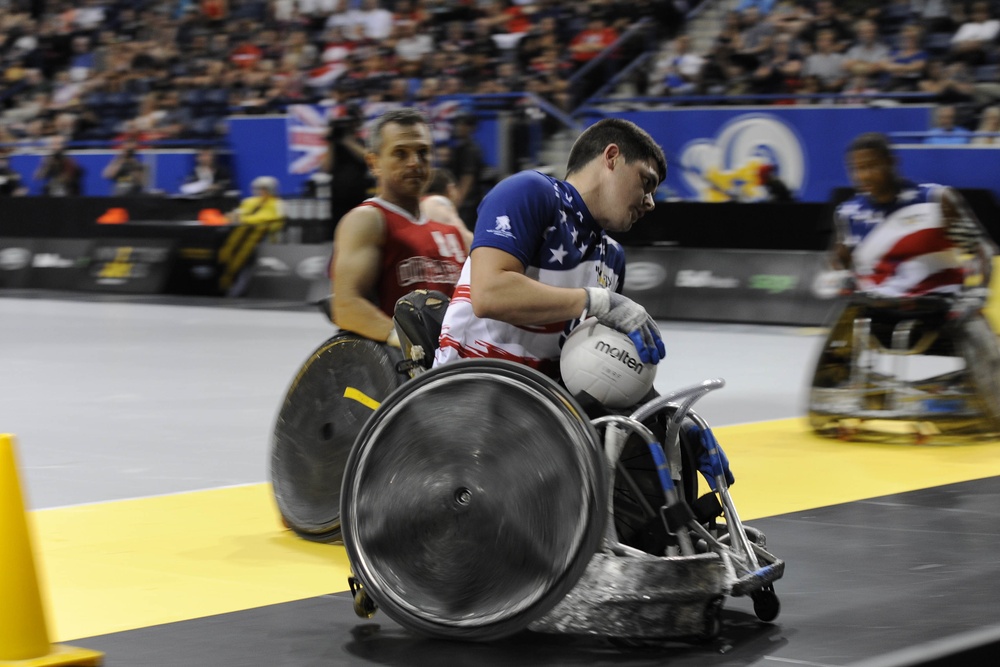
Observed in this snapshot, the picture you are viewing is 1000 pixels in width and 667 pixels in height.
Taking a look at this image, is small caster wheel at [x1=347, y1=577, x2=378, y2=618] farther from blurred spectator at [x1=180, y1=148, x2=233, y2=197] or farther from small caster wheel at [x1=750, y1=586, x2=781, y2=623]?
blurred spectator at [x1=180, y1=148, x2=233, y2=197]

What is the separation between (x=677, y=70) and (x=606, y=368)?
59.9 ft

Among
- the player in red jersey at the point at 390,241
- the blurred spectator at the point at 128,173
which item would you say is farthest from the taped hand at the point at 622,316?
the blurred spectator at the point at 128,173

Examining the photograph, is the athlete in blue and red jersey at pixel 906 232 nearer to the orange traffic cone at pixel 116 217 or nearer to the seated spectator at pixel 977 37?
the seated spectator at pixel 977 37

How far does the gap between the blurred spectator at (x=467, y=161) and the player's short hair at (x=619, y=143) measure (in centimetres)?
1526

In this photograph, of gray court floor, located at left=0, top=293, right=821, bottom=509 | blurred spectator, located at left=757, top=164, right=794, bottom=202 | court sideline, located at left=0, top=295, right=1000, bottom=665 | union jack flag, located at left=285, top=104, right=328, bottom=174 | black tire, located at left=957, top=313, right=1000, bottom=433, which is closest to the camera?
court sideline, located at left=0, top=295, right=1000, bottom=665

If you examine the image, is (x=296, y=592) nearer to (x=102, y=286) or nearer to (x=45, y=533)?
(x=45, y=533)

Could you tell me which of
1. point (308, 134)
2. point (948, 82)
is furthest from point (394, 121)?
point (308, 134)

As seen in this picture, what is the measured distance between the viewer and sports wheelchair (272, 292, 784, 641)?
Result: 4.70 meters

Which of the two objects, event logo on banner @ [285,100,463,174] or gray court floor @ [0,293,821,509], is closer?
gray court floor @ [0,293,821,509]

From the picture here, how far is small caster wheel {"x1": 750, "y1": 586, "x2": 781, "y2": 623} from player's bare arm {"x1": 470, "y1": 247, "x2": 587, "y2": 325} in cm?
115

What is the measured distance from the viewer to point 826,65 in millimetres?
20641

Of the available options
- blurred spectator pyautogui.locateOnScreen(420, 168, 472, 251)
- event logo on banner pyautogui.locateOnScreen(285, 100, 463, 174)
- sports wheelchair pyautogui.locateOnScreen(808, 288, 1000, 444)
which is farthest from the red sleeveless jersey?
event logo on banner pyautogui.locateOnScreen(285, 100, 463, 174)

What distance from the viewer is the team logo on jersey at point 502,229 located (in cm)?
514

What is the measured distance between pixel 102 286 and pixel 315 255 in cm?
416
